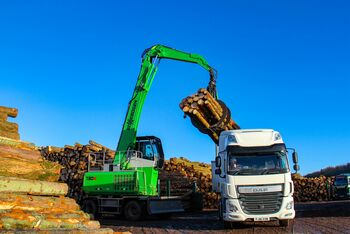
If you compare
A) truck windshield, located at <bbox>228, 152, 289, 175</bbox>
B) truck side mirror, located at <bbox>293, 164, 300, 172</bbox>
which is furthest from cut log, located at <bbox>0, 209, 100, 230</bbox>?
truck side mirror, located at <bbox>293, 164, 300, 172</bbox>

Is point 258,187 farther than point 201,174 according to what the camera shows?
No

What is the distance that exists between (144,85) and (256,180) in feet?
27.6

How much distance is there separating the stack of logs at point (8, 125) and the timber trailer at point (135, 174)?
32.8ft

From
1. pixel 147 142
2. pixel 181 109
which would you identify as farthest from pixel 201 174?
pixel 181 109

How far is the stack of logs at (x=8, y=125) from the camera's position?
21.1 feet

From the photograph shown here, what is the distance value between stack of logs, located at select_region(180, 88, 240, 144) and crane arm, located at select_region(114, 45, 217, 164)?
163cm

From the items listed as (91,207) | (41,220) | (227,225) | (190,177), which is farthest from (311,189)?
(41,220)

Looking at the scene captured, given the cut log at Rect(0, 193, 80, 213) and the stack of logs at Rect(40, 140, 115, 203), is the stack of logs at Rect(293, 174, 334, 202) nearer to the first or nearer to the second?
the stack of logs at Rect(40, 140, 115, 203)

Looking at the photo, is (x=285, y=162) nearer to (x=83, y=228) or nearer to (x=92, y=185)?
(x=83, y=228)

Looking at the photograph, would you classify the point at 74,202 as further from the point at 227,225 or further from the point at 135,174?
the point at 135,174

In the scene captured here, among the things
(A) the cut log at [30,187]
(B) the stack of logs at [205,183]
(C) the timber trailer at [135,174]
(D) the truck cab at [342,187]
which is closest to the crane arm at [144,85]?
(C) the timber trailer at [135,174]

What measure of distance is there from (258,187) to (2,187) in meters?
7.66

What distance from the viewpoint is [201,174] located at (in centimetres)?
2458

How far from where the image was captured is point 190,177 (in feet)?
80.0
